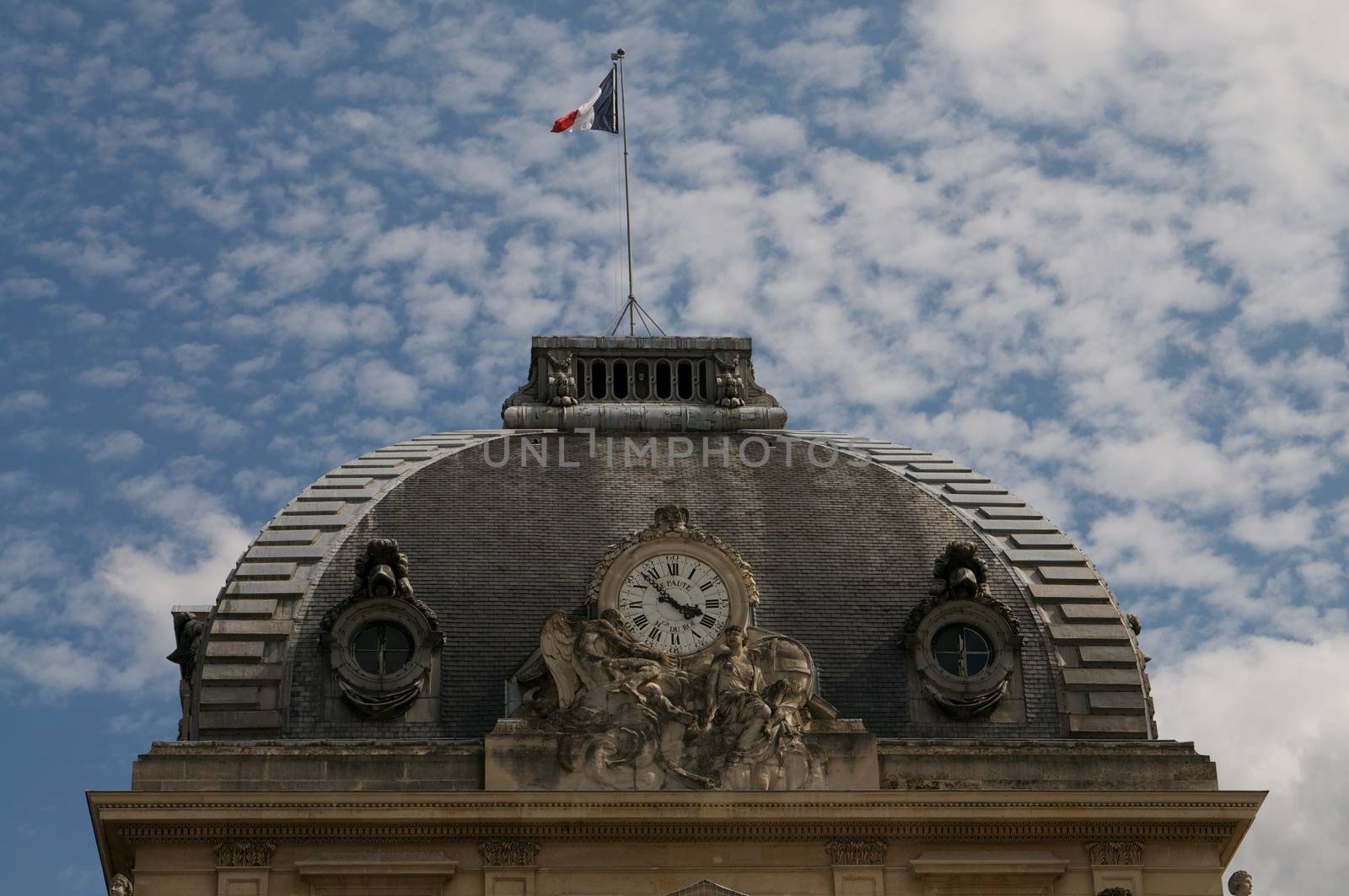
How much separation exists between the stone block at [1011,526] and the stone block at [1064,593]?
83.1 inches

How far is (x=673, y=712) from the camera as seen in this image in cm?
6744

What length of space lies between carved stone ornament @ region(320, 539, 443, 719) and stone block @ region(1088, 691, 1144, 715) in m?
13.5

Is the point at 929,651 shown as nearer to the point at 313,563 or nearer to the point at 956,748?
the point at 956,748

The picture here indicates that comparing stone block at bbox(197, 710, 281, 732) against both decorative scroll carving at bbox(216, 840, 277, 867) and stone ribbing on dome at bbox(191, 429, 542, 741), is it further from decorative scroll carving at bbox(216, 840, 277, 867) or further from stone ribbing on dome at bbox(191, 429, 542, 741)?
decorative scroll carving at bbox(216, 840, 277, 867)

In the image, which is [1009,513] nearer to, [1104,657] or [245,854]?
[1104,657]

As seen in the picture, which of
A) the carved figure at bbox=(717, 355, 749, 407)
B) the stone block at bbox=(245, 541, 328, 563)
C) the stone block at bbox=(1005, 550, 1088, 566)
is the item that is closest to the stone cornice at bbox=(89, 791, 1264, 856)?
the stone block at bbox=(1005, 550, 1088, 566)

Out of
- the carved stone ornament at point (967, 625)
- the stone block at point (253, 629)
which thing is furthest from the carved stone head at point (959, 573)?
the stone block at point (253, 629)

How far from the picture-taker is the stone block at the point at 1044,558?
73062mm

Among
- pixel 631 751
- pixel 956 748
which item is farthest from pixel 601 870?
pixel 956 748

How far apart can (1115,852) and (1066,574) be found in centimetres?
749

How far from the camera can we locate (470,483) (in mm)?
74562

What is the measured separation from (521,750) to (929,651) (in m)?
9.04

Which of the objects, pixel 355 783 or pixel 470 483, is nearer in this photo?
pixel 355 783

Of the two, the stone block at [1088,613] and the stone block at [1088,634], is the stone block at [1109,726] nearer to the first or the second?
the stone block at [1088,634]
